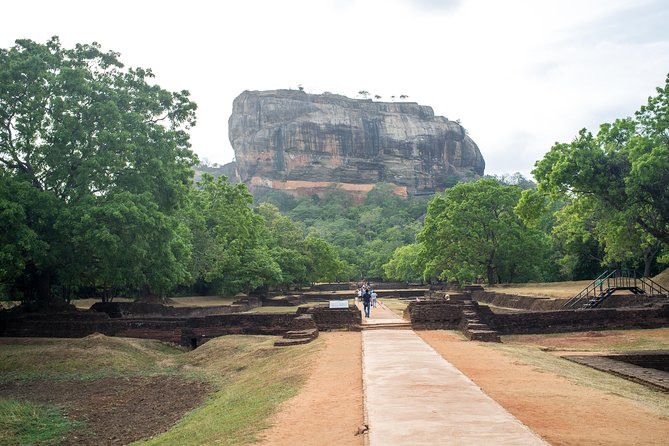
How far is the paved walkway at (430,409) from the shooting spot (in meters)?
5.59

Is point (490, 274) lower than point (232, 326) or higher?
higher

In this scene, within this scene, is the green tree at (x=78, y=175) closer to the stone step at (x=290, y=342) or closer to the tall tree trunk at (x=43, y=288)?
the tall tree trunk at (x=43, y=288)

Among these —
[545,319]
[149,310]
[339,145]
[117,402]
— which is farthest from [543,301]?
[339,145]

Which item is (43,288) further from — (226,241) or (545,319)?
(545,319)

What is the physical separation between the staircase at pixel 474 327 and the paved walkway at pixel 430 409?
17.1ft

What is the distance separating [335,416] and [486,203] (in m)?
33.1

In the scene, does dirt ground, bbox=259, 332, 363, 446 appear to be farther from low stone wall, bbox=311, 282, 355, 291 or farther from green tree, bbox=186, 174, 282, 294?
low stone wall, bbox=311, 282, 355, 291

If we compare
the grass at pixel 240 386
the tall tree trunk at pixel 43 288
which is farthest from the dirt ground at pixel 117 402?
the tall tree trunk at pixel 43 288

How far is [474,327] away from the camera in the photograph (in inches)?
676

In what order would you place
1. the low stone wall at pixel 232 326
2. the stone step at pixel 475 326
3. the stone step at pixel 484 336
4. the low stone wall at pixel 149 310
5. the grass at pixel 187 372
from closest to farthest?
the grass at pixel 187 372 < the stone step at pixel 484 336 < the stone step at pixel 475 326 < the low stone wall at pixel 232 326 < the low stone wall at pixel 149 310

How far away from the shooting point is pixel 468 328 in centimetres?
1723

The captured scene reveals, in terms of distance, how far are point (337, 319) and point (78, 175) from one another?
10426mm

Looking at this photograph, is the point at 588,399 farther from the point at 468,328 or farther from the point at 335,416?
the point at 468,328

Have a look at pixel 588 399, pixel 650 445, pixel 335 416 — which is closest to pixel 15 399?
pixel 335 416
